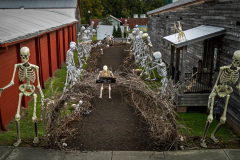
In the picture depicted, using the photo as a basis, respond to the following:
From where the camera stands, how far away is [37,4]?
3347 cm

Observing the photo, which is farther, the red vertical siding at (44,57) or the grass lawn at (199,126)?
the red vertical siding at (44,57)

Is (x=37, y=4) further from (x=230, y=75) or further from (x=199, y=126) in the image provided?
(x=230, y=75)

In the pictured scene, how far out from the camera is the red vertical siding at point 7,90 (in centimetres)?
846

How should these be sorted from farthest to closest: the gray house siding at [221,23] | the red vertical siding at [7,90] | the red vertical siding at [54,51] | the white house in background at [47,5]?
the white house in background at [47,5] → the red vertical siding at [54,51] → the gray house siding at [221,23] → the red vertical siding at [7,90]

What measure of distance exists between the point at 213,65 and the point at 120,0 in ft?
218

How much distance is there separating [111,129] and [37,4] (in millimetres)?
29263

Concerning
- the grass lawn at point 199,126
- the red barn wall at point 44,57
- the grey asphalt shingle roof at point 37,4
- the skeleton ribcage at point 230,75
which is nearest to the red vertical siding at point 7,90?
the red barn wall at point 44,57

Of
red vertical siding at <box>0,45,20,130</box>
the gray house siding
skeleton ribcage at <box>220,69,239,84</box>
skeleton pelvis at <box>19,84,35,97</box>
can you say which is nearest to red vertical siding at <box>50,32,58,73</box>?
red vertical siding at <box>0,45,20,130</box>

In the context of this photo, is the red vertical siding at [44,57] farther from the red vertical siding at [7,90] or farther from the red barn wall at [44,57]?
the red vertical siding at [7,90]

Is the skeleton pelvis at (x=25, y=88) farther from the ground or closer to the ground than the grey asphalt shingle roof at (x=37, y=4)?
closer to the ground

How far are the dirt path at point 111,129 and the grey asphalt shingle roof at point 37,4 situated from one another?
2460 cm

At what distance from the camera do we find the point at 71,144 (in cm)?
737

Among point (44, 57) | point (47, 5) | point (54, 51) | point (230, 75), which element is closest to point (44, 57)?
point (44, 57)

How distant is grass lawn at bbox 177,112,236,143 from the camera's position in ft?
27.0
